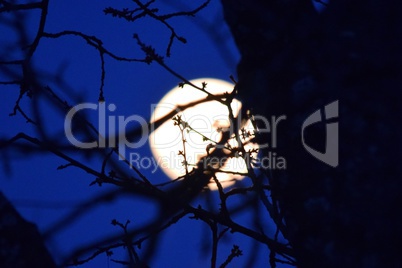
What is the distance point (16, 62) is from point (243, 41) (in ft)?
4.22

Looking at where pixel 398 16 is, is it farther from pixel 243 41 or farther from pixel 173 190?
pixel 173 190

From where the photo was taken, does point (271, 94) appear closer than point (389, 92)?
No

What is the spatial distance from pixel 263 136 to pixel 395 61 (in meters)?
0.56

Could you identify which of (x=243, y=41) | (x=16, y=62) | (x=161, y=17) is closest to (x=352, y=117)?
(x=243, y=41)

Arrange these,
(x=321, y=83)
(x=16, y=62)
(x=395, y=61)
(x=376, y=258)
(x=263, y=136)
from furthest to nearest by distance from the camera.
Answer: (x=16, y=62) → (x=263, y=136) → (x=321, y=83) → (x=395, y=61) → (x=376, y=258)

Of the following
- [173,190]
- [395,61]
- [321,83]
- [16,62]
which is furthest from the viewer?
[16,62]

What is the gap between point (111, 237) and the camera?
1.80m

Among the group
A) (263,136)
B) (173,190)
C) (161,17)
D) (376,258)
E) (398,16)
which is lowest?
(376,258)

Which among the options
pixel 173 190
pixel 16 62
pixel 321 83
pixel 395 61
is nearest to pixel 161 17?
pixel 16 62

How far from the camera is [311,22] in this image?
1.75 metres

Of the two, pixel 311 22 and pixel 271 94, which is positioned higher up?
pixel 311 22

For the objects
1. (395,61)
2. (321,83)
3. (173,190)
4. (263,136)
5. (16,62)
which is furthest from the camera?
(16,62)

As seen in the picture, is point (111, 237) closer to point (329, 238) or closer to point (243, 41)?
point (329, 238)

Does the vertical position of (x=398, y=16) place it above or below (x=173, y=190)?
above
